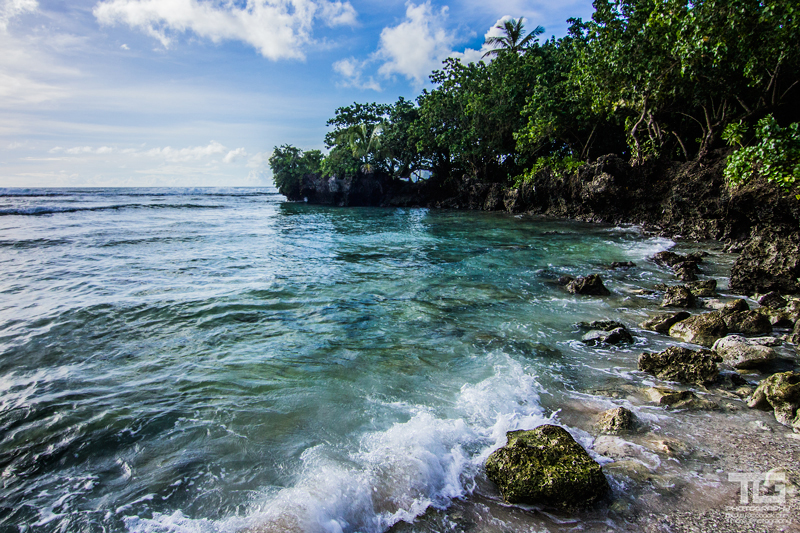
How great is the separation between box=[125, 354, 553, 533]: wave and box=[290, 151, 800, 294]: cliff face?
7.67 metres

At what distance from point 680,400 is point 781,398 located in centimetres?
89

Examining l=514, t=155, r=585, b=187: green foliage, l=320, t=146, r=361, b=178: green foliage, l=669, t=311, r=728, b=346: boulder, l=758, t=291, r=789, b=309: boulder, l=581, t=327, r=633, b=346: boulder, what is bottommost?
l=581, t=327, r=633, b=346: boulder

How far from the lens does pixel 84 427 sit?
423 centimetres

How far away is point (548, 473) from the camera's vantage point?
10.3 ft

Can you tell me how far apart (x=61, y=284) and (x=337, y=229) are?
45.4 feet

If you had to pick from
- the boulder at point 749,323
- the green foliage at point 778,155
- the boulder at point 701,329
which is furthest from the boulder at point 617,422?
the green foliage at point 778,155

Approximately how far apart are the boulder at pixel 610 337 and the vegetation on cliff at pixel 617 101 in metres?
5.63

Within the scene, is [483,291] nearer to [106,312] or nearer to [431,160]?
[106,312]

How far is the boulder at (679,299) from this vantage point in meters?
7.59

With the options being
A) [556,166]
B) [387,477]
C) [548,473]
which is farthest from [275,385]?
[556,166]

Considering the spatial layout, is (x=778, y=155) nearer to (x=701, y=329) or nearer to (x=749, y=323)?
(x=749, y=323)

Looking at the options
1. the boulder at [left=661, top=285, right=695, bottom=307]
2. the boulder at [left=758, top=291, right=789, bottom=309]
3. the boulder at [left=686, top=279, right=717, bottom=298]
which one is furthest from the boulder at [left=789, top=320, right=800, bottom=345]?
the boulder at [left=686, top=279, right=717, bottom=298]

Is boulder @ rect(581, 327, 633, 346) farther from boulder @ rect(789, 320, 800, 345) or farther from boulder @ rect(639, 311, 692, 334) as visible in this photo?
boulder @ rect(789, 320, 800, 345)

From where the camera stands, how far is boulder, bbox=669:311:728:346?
600cm
